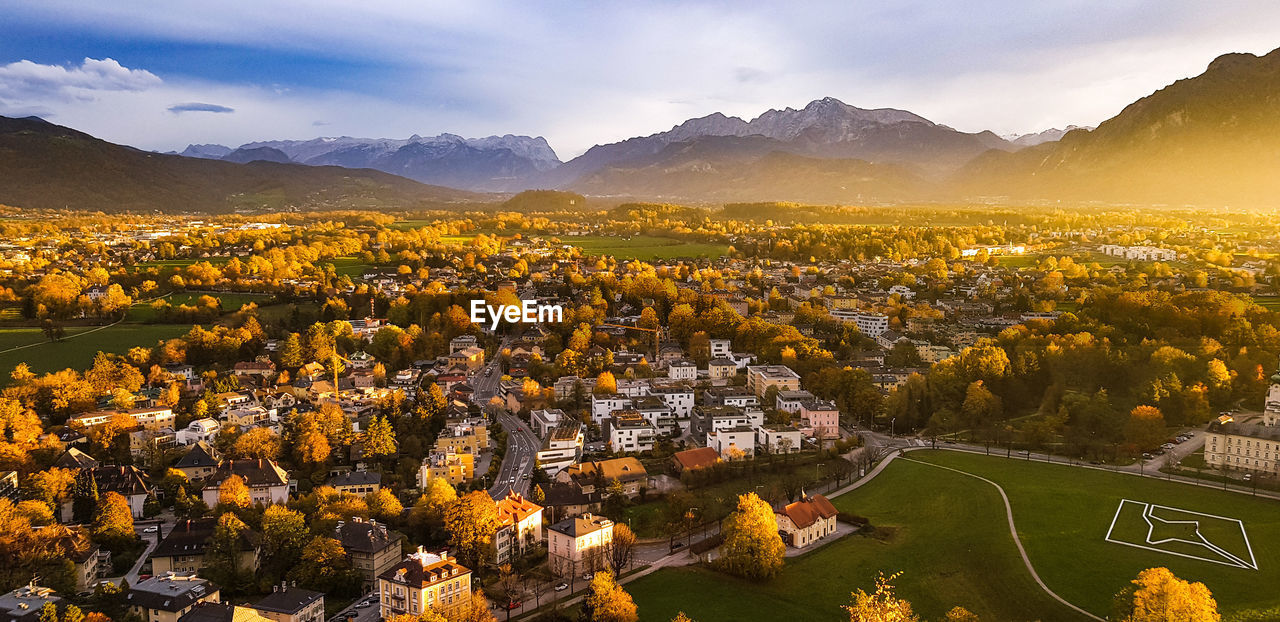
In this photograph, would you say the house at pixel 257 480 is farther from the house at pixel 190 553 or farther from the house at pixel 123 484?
the house at pixel 190 553

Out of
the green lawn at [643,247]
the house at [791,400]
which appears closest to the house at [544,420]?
the house at [791,400]

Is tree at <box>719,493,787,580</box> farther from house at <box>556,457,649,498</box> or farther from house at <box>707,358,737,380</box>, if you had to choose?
house at <box>707,358,737,380</box>

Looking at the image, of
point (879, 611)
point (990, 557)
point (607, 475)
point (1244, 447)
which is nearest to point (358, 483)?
point (607, 475)

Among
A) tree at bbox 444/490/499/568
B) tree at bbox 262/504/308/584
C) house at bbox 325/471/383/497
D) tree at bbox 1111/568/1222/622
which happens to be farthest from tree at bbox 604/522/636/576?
tree at bbox 1111/568/1222/622

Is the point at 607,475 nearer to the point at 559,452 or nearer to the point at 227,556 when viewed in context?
the point at 559,452

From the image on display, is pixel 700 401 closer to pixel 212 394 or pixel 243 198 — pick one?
pixel 212 394
